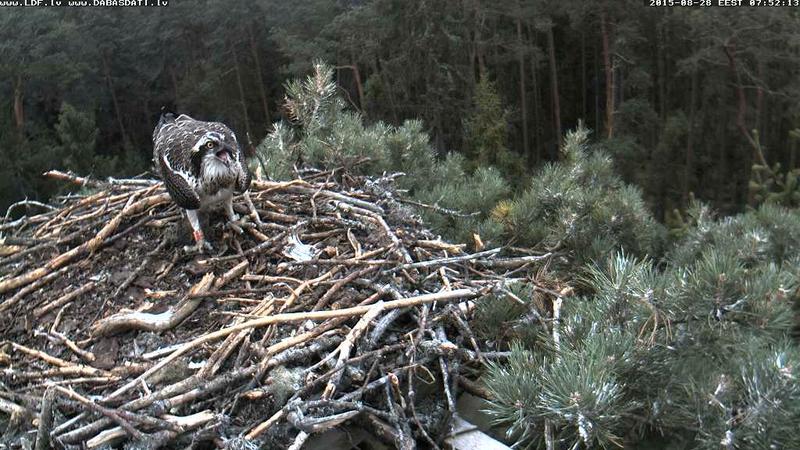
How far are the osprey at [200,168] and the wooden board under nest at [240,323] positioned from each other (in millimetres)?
193

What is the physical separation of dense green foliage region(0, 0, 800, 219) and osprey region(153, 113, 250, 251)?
332 inches

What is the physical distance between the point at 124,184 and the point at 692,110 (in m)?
13.6

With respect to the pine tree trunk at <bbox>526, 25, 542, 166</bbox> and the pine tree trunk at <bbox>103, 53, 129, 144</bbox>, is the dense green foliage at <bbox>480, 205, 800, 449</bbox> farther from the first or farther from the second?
the pine tree trunk at <bbox>103, 53, 129, 144</bbox>

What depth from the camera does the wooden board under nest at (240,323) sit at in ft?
5.55

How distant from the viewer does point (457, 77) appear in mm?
13000

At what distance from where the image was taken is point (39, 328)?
2.27m

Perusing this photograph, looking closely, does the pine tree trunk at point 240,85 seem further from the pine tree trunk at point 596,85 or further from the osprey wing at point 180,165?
the osprey wing at point 180,165

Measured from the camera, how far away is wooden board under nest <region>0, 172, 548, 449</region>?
1.69 m

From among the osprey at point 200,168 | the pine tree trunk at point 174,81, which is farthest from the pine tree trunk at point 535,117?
the osprey at point 200,168

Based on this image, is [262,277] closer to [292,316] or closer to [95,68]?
[292,316]

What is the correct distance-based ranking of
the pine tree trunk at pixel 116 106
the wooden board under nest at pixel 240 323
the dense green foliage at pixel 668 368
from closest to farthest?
the dense green foliage at pixel 668 368 → the wooden board under nest at pixel 240 323 → the pine tree trunk at pixel 116 106

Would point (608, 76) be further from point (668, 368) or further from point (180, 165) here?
point (668, 368)

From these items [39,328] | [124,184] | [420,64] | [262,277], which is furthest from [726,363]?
[420,64]

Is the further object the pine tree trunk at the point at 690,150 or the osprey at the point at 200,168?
the pine tree trunk at the point at 690,150
